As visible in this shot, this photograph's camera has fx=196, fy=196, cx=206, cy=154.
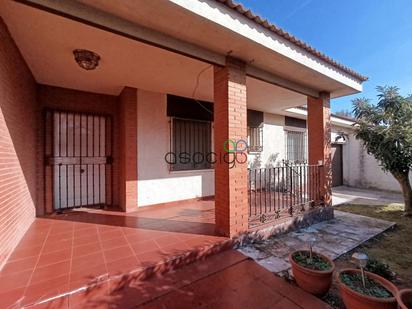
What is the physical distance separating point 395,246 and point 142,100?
611cm

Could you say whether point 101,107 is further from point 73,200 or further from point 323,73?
point 323,73

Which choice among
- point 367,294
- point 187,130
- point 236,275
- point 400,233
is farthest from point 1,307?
point 400,233

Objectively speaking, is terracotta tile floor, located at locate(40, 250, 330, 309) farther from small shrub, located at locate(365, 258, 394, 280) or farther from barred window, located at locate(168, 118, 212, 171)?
barred window, located at locate(168, 118, 212, 171)

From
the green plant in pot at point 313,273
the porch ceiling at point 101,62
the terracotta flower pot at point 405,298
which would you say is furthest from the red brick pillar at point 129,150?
the terracotta flower pot at point 405,298

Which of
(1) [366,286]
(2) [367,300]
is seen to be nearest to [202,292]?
(2) [367,300]

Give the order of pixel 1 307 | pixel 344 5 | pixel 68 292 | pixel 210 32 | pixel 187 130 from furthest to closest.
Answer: pixel 187 130 → pixel 344 5 → pixel 210 32 → pixel 68 292 → pixel 1 307

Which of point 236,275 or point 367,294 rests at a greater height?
point 367,294

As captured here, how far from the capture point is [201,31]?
2.67m

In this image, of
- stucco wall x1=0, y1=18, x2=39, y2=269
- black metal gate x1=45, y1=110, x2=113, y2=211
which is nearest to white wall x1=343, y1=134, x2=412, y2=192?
black metal gate x1=45, y1=110, x2=113, y2=211

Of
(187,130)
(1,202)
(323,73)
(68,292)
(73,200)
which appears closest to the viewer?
(68,292)

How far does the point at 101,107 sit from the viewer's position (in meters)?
5.33

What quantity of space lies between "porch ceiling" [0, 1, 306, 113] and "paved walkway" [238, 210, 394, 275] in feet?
11.5

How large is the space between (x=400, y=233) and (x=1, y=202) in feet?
22.9

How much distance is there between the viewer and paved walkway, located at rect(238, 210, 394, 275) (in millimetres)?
2969
